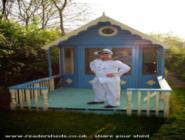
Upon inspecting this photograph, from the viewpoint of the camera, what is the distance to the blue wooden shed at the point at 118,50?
10.8 meters

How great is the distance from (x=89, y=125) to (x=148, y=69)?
577 centimetres

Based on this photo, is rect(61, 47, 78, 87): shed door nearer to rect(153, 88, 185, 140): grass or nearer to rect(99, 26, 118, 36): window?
rect(99, 26, 118, 36): window

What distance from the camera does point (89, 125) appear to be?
6.27 meters

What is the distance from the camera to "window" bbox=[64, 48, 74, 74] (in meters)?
11.6

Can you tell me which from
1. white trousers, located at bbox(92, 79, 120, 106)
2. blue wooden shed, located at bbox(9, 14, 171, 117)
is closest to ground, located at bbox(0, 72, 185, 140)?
white trousers, located at bbox(92, 79, 120, 106)

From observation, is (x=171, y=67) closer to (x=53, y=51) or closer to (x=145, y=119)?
(x=53, y=51)

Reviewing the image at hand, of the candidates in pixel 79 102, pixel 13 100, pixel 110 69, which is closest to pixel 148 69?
pixel 110 69

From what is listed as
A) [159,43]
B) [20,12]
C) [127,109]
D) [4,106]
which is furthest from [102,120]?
[20,12]

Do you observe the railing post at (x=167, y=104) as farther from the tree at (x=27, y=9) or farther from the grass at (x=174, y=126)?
the tree at (x=27, y=9)

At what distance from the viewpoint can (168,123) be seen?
21.2 feet

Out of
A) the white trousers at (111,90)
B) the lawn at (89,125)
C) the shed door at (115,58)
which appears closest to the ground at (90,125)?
the lawn at (89,125)

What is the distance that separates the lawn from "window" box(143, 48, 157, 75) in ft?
12.7

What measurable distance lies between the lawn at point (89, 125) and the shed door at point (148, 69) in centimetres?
367

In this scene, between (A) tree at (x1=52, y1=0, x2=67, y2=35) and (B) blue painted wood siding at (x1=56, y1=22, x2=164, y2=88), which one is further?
(A) tree at (x1=52, y1=0, x2=67, y2=35)
